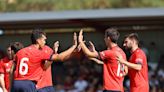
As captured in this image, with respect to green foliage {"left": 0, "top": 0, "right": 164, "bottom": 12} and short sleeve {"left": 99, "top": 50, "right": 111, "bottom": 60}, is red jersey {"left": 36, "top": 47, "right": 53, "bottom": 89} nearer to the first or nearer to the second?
short sleeve {"left": 99, "top": 50, "right": 111, "bottom": 60}

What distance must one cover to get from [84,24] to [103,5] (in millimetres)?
10485

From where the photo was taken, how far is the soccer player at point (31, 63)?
12.6 meters

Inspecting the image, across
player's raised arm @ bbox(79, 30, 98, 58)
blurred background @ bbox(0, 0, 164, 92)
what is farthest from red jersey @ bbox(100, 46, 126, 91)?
blurred background @ bbox(0, 0, 164, 92)

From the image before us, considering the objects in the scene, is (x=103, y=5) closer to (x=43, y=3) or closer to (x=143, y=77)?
(x=43, y=3)

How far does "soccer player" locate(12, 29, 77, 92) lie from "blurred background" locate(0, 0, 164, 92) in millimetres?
5581

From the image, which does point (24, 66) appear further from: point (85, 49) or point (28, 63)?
point (85, 49)

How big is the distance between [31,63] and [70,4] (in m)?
18.1

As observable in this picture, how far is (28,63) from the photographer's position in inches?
496

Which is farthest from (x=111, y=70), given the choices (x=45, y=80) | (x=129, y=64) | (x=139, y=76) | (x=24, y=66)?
(x=24, y=66)

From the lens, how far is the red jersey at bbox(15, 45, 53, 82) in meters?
12.6

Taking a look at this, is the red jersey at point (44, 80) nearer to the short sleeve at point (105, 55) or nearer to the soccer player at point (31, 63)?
the soccer player at point (31, 63)

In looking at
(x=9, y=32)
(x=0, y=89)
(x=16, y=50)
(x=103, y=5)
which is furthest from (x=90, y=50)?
(x=103, y=5)

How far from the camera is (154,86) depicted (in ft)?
62.2

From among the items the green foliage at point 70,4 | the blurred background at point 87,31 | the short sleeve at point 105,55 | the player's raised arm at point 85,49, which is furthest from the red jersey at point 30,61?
the green foliage at point 70,4
